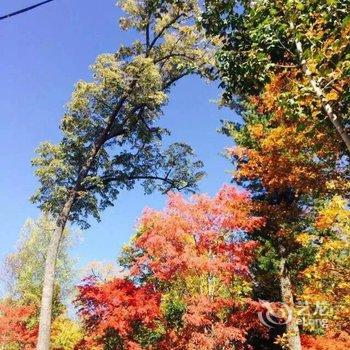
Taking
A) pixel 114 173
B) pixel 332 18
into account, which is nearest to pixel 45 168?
pixel 114 173

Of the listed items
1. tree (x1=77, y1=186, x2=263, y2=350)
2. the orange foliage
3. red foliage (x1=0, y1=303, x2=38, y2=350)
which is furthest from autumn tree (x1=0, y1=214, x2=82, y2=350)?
the orange foliage

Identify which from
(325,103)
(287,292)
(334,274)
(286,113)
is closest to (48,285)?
(287,292)

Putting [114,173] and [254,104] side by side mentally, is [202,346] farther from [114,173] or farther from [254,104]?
[254,104]

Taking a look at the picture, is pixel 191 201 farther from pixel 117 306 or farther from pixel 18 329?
pixel 18 329

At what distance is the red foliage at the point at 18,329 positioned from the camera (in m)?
24.9

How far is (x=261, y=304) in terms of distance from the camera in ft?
52.6

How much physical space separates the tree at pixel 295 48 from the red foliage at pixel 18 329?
2183 cm

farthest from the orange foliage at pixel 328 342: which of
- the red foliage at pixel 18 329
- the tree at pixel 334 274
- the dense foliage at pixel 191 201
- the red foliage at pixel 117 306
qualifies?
the red foliage at pixel 18 329

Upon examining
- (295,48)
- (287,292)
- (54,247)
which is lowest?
(287,292)

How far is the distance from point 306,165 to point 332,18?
8313 millimetres

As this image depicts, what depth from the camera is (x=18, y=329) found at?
83.3 ft

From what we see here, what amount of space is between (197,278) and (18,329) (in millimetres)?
13716

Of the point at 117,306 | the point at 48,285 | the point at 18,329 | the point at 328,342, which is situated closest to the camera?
the point at 48,285

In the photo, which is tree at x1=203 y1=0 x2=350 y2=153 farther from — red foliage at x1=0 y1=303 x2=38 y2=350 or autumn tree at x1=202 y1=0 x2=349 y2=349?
red foliage at x1=0 y1=303 x2=38 y2=350
